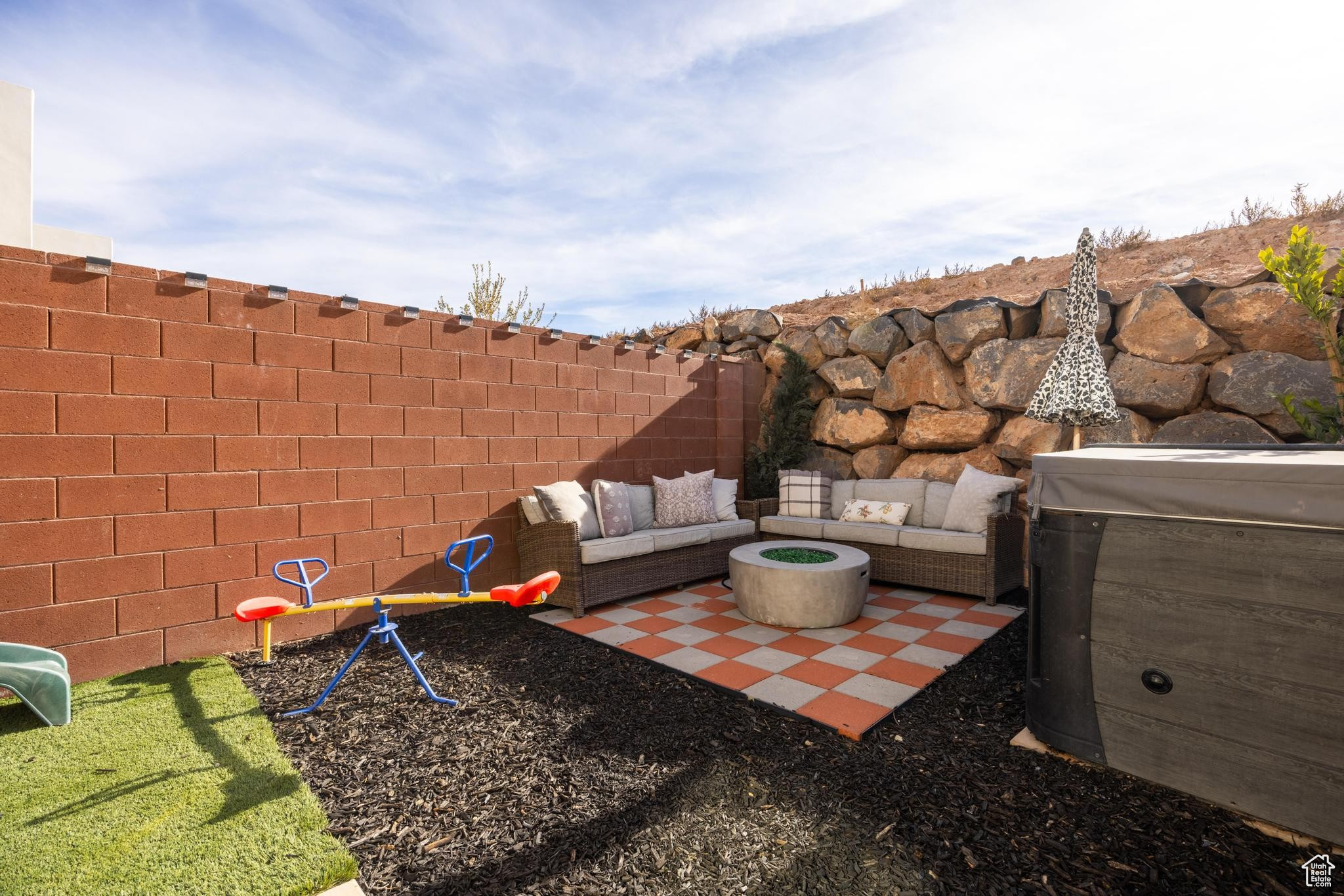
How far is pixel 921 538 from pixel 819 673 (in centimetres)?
210

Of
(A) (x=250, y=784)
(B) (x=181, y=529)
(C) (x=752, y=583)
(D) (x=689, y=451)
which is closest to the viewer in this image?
(A) (x=250, y=784)

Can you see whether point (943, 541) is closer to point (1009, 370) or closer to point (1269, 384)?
point (1009, 370)

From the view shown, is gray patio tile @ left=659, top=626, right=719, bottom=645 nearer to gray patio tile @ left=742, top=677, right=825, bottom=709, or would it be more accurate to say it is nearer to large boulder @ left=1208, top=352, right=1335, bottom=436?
gray patio tile @ left=742, top=677, right=825, bottom=709

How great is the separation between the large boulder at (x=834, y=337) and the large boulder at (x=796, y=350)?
74 millimetres

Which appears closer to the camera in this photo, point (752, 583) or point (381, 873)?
point (381, 873)

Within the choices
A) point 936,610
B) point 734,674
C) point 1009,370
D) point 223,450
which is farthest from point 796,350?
point 223,450

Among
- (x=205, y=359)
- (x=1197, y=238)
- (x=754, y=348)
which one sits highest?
(x=1197, y=238)

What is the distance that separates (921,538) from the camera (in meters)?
4.79

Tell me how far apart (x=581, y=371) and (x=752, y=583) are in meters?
2.64

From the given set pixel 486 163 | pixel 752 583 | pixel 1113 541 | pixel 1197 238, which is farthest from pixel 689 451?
pixel 1197 238

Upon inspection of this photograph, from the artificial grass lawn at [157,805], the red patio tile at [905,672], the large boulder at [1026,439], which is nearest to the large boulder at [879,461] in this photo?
the large boulder at [1026,439]

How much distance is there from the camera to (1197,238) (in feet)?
25.7

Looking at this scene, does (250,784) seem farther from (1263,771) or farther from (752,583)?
(1263,771)

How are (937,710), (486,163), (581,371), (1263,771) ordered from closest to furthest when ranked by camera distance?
1. (1263,771)
2. (937,710)
3. (581,371)
4. (486,163)
